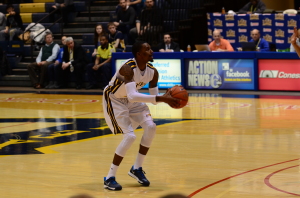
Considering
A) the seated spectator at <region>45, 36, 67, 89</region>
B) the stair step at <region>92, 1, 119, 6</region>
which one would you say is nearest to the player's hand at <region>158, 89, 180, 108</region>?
the seated spectator at <region>45, 36, 67, 89</region>

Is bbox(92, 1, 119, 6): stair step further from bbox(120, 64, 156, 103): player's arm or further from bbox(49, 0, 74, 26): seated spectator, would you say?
bbox(120, 64, 156, 103): player's arm

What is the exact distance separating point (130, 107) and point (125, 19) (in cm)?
1277

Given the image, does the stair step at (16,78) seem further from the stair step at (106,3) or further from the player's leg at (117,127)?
the player's leg at (117,127)

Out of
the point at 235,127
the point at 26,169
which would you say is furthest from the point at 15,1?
the point at 26,169

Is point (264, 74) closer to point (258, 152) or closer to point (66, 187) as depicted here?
point (258, 152)

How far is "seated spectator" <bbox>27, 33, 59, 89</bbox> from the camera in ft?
63.0

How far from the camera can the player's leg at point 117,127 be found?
652 centimetres

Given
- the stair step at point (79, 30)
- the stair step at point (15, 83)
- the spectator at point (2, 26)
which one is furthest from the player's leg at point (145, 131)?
the spectator at point (2, 26)

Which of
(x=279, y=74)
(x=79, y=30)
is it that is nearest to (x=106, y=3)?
(x=79, y=30)

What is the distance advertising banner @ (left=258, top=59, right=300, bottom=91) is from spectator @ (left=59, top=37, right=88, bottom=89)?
569 centimetres

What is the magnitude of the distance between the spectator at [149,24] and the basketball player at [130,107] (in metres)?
11.7

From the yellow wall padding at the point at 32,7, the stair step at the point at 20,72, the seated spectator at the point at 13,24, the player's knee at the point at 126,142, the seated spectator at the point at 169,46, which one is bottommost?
the stair step at the point at 20,72

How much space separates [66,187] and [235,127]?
497cm

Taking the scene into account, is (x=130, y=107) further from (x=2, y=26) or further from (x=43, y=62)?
(x=2, y=26)
